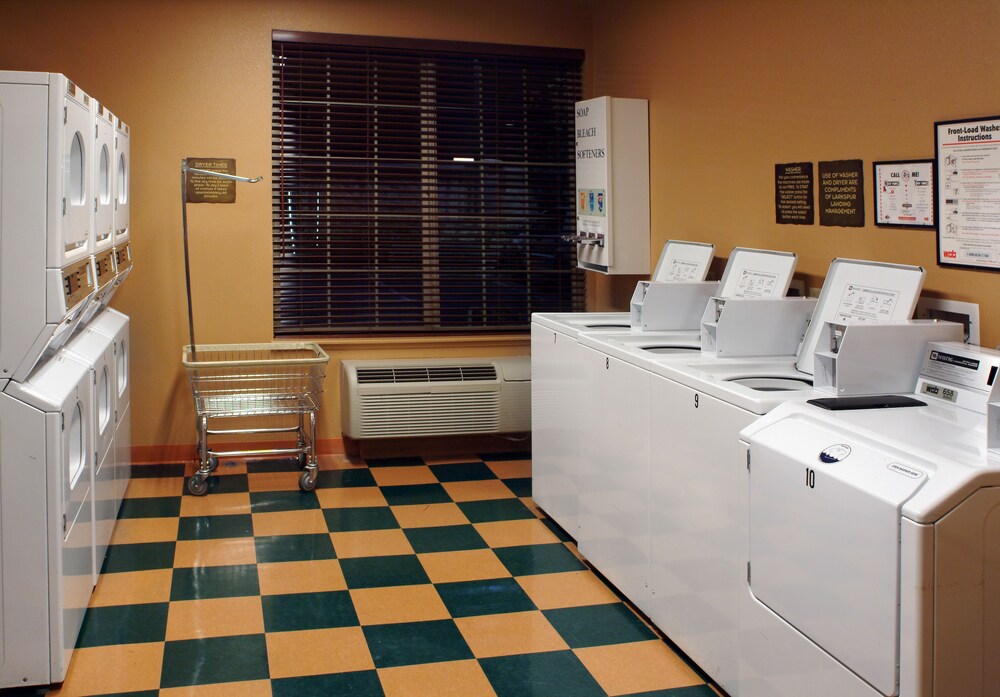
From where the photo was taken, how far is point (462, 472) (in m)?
5.42

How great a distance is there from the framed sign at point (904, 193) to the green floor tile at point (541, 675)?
1746mm

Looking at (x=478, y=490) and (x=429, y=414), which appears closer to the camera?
(x=478, y=490)

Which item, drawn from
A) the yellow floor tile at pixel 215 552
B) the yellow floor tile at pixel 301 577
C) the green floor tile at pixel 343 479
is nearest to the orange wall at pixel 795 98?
the green floor tile at pixel 343 479

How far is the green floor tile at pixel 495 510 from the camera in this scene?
4.59m

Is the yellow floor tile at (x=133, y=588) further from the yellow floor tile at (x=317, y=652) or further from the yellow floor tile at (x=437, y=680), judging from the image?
the yellow floor tile at (x=437, y=680)

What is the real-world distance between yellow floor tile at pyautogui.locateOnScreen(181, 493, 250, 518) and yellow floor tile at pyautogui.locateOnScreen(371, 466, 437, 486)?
723mm

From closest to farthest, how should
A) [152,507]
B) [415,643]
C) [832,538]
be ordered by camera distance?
1. [832,538]
2. [415,643]
3. [152,507]

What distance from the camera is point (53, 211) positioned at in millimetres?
2742

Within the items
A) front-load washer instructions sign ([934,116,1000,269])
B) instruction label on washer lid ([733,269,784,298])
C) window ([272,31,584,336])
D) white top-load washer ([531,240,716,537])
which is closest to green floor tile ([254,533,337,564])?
white top-load washer ([531,240,716,537])

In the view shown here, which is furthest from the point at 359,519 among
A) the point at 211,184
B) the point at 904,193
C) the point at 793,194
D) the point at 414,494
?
the point at 904,193

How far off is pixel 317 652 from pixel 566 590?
0.99 meters

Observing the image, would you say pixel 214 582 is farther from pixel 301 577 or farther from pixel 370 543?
pixel 370 543

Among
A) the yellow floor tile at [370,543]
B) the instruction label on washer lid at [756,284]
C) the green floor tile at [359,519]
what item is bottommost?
the yellow floor tile at [370,543]

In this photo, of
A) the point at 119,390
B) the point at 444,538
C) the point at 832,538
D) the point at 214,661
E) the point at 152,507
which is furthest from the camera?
the point at 152,507
